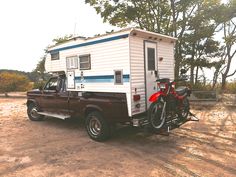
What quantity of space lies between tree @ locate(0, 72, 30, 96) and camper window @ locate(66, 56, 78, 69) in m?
20.4

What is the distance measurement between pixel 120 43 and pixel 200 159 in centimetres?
346

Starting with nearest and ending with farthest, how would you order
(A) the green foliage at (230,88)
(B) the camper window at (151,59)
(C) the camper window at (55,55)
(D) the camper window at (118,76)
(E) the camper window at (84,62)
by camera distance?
(D) the camper window at (118,76), (B) the camper window at (151,59), (E) the camper window at (84,62), (C) the camper window at (55,55), (A) the green foliage at (230,88)

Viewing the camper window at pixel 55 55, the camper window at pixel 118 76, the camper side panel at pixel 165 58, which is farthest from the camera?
the camper window at pixel 55 55

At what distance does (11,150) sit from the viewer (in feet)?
18.9

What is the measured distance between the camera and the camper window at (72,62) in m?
7.46

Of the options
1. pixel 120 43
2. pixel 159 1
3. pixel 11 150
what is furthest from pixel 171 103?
pixel 159 1

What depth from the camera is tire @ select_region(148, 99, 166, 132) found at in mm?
5586

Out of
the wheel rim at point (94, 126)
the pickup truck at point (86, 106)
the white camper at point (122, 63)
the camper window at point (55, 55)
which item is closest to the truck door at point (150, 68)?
the white camper at point (122, 63)

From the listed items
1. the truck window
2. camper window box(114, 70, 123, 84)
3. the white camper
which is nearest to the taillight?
the white camper

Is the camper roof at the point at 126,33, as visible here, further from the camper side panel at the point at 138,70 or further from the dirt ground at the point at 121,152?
the dirt ground at the point at 121,152

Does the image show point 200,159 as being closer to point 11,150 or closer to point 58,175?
point 58,175

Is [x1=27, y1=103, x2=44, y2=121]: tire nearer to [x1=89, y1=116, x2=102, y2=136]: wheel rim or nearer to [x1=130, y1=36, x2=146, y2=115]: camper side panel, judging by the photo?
[x1=89, y1=116, x2=102, y2=136]: wheel rim

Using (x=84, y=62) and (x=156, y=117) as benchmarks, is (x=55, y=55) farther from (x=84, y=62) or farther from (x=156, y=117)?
(x=156, y=117)

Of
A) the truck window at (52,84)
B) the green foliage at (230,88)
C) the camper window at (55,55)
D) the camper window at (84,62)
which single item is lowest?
the green foliage at (230,88)
